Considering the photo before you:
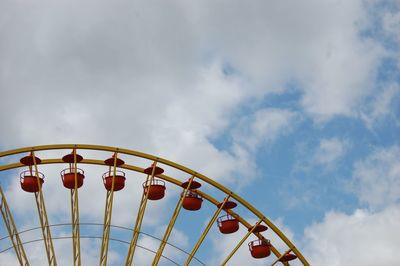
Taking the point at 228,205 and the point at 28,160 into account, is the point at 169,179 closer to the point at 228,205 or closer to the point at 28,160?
the point at 228,205

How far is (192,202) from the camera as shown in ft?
57.3

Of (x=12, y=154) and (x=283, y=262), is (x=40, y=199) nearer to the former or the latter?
(x=12, y=154)

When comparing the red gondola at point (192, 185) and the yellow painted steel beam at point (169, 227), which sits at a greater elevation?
the red gondola at point (192, 185)

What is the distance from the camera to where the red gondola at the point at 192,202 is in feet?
57.1

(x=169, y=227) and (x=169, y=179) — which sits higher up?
(x=169, y=179)

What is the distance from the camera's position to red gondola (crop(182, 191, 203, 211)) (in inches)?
685

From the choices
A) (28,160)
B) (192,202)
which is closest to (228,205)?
(192,202)

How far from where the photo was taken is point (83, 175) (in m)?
16.6

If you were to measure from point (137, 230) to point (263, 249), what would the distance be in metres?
5.12

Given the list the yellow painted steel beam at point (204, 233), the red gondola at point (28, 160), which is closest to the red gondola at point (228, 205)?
the yellow painted steel beam at point (204, 233)

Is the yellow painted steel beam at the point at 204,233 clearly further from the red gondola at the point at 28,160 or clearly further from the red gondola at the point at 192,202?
the red gondola at the point at 28,160

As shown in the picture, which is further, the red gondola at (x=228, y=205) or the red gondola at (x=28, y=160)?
the red gondola at (x=228, y=205)

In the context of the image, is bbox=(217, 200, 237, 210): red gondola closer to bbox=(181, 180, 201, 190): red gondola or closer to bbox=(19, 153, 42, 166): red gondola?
bbox=(181, 180, 201, 190): red gondola

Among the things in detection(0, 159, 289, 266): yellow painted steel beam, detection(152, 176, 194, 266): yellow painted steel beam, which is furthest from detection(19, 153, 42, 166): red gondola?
detection(152, 176, 194, 266): yellow painted steel beam
